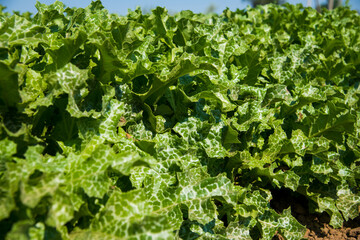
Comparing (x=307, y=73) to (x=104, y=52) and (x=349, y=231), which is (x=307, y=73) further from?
(x=104, y=52)

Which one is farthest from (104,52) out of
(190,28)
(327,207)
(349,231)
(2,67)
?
(349,231)

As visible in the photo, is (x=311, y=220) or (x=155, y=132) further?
(x=311, y=220)

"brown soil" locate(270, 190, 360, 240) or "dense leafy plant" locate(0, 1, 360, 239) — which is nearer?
"dense leafy plant" locate(0, 1, 360, 239)

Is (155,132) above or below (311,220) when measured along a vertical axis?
above

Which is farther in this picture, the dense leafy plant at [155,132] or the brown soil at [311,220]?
the brown soil at [311,220]
